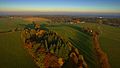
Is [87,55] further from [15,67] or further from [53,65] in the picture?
[15,67]

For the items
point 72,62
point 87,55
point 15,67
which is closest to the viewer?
point 15,67

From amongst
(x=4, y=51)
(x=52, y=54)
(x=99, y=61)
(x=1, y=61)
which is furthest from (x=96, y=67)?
(x=4, y=51)

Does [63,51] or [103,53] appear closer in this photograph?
[63,51]

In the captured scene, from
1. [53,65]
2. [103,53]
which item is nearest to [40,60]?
[53,65]

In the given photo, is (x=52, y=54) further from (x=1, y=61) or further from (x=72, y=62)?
(x=1, y=61)

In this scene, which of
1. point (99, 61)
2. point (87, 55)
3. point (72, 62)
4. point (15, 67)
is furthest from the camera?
point (87, 55)

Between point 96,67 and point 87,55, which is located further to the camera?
point 87,55

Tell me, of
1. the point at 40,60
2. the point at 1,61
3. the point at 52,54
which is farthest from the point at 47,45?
the point at 1,61

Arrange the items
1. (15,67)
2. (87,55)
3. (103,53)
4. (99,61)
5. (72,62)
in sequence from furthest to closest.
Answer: (103,53) → (87,55) → (99,61) → (72,62) → (15,67)

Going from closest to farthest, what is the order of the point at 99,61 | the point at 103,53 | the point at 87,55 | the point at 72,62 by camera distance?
the point at 72,62 < the point at 99,61 < the point at 87,55 < the point at 103,53
